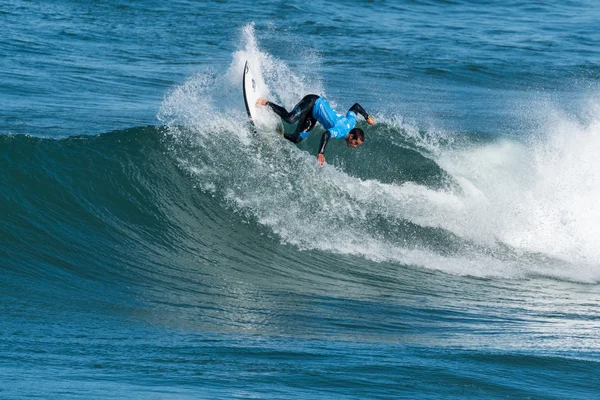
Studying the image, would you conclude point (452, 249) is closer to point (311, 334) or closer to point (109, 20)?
point (311, 334)

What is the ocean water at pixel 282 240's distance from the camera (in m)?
6.56

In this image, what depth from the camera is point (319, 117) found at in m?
10.8

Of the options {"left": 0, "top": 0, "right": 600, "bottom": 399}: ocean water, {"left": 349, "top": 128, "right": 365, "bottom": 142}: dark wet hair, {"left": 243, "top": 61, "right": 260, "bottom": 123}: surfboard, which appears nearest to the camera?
{"left": 0, "top": 0, "right": 600, "bottom": 399}: ocean water

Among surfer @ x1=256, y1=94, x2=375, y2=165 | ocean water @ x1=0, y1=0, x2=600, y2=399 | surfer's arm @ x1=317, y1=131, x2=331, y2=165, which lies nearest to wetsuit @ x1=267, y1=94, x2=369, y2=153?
surfer @ x1=256, y1=94, x2=375, y2=165

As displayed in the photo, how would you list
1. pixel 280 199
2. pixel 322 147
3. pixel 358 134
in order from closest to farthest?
pixel 358 134
pixel 322 147
pixel 280 199

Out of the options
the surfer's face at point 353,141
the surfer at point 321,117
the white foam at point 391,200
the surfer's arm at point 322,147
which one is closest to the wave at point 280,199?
the white foam at point 391,200

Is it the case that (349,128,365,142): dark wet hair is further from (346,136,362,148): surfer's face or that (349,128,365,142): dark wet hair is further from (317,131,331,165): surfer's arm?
(317,131,331,165): surfer's arm

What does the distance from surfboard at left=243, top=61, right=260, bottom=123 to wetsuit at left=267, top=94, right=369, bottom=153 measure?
37cm

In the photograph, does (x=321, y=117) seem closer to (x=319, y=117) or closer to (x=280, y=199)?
(x=319, y=117)

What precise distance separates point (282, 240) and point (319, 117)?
5.62 feet

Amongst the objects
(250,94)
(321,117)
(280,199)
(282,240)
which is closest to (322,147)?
(321,117)

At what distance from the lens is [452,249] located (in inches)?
460

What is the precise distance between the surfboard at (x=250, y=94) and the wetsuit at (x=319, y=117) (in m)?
0.37

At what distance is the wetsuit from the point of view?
1066 centimetres
